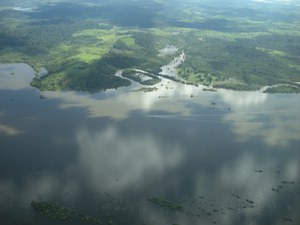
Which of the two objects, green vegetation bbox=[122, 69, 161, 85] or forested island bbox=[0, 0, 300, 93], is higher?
forested island bbox=[0, 0, 300, 93]

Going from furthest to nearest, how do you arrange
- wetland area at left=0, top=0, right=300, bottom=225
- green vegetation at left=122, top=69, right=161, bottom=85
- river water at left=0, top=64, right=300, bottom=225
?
green vegetation at left=122, top=69, right=161, bottom=85 → wetland area at left=0, top=0, right=300, bottom=225 → river water at left=0, top=64, right=300, bottom=225

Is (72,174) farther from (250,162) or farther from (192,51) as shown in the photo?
(192,51)

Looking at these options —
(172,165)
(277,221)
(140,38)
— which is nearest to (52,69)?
(140,38)

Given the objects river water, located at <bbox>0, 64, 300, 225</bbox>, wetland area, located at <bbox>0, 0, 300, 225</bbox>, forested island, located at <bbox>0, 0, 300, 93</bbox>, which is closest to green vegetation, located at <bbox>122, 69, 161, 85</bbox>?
wetland area, located at <bbox>0, 0, 300, 225</bbox>

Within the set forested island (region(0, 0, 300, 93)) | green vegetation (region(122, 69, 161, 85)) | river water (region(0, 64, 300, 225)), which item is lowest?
river water (region(0, 64, 300, 225))

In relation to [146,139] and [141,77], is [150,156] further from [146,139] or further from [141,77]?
[141,77]

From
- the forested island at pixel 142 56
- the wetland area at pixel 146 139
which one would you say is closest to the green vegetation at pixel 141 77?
the wetland area at pixel 146 139

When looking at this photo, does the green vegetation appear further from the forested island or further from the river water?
the river water
